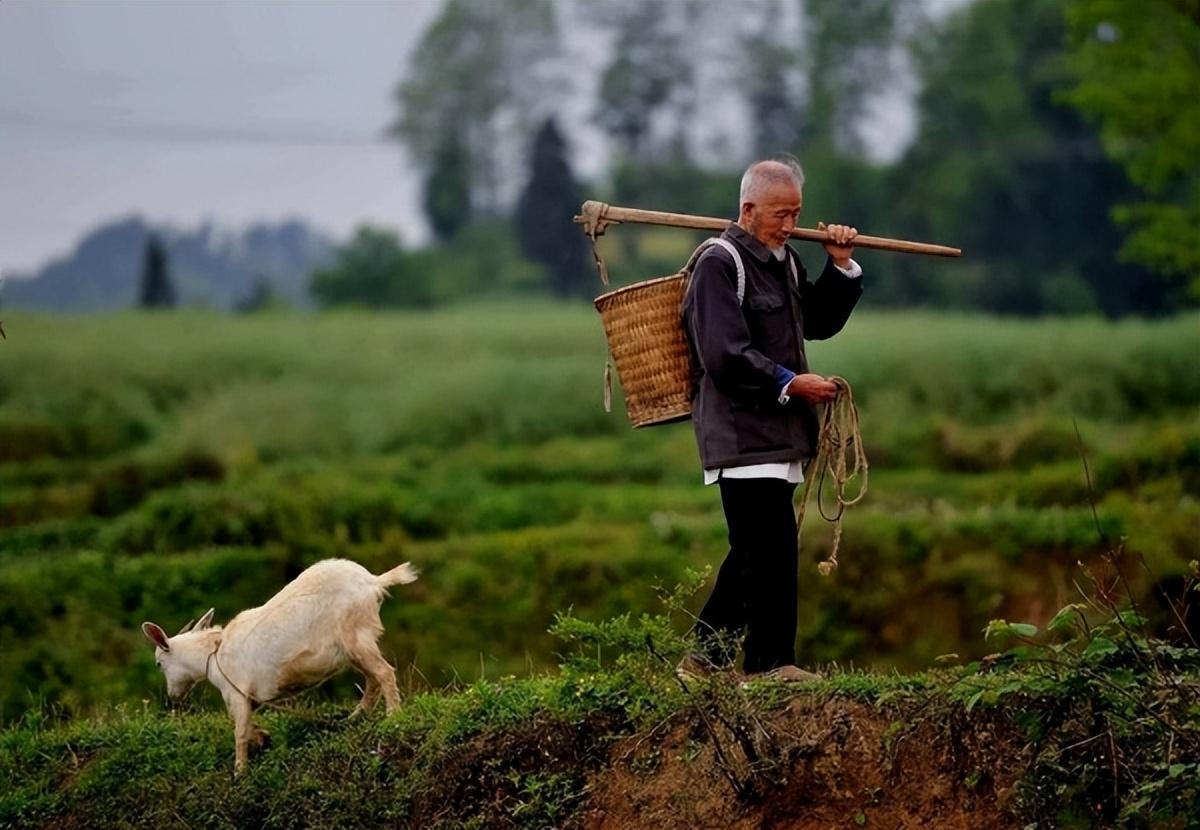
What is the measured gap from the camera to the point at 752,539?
8023 mm

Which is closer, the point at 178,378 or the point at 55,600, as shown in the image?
Answer: the point at 55,600

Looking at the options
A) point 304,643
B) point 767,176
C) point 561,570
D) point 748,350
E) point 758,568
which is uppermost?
A: point 767,176

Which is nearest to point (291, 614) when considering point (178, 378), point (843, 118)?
point (178, 378)

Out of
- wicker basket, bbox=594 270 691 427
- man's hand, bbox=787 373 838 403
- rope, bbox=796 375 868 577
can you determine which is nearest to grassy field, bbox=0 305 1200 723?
rope, bbox=796 375 868 577

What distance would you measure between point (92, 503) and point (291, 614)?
20234mm

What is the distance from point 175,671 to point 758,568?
8.40ft

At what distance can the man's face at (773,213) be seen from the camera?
7934 millimetres

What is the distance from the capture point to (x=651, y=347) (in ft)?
26.8

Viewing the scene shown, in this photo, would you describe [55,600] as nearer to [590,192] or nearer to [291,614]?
[291,614]

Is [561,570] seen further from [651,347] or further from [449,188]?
[449,188]

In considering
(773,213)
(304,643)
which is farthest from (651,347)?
(304,643)

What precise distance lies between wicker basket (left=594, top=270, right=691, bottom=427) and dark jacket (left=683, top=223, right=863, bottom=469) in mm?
65

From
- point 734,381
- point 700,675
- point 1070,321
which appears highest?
point 734,381

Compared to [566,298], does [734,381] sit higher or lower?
higher
